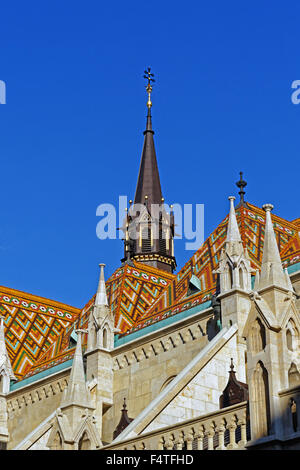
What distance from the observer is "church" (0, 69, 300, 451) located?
863 centimetres

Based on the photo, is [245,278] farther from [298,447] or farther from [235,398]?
[298,447]

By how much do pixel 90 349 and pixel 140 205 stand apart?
1538 centimetres

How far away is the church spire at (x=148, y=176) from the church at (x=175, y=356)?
8340 millimetres

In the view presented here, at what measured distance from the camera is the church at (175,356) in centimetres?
863

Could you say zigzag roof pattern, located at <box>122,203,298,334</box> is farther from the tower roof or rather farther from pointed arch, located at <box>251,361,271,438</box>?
the tower roof

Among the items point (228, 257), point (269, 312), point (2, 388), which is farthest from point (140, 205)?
point (269, 312)

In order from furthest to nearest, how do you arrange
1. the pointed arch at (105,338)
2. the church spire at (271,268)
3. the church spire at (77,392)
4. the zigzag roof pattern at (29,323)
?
the zigzag roof pattern at (29,323)
the pointed arch at (105,338)
the church spire at (77,392)
the church spire at (271,268)

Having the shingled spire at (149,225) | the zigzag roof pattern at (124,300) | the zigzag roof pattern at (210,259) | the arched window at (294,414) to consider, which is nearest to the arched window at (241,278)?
the zigzag roof pattern at (210,259)

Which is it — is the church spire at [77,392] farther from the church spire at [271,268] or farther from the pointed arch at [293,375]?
the pointed arch at [293,375]

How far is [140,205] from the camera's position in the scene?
34000mm

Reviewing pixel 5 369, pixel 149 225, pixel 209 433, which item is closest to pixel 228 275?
pixel 209 433

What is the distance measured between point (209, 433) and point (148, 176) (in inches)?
1045

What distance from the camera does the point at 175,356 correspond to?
17500 mm

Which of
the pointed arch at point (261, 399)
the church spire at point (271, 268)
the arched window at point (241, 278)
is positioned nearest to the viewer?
the pointed arch at point (261, 399)
